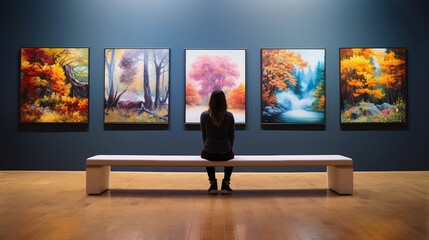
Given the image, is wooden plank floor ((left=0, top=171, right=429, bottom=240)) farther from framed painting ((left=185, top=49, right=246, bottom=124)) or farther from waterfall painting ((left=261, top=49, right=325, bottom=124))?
framed painting ((left=185, top=49, right=246, bottom=124))

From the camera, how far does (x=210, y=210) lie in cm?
471

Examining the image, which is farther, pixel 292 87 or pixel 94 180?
pixel 292 87

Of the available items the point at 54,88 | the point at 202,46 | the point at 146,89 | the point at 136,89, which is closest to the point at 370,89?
the point at 202,46

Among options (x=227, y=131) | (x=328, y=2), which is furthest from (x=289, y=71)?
(x=227, y=131)

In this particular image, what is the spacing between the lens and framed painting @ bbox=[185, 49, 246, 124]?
8.25 metres

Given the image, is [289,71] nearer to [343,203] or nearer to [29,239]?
[343,203]

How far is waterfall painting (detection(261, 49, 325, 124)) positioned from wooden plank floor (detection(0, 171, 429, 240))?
154cm

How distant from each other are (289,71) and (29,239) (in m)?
6.16

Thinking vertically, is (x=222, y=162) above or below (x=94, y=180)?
above

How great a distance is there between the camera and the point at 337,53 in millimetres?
8391

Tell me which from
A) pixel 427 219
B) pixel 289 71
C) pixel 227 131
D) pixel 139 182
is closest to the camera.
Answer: pixel 427 219

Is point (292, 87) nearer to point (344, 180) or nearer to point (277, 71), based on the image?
point (277, 71)

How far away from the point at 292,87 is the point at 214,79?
5.50 feet

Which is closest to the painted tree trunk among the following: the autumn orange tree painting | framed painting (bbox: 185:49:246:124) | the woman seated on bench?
framed painting (bbox: 185:49:246:124)
